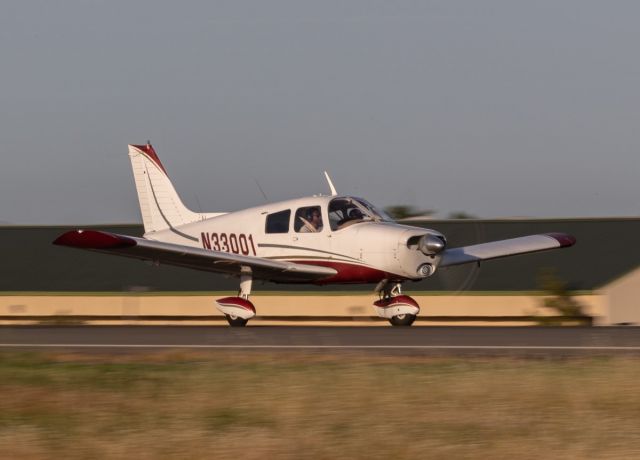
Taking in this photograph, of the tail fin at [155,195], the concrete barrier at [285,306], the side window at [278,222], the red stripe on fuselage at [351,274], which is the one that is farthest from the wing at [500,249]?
the tail fin at [155,195]

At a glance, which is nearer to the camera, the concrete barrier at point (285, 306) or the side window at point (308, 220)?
the side window at point (308, 220)

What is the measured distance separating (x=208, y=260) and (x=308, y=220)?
6.21 feet

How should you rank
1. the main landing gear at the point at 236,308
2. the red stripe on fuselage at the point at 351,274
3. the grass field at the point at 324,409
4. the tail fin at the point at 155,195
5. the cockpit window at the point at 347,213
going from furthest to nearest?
1. the tail fin at the point at 155,195
2. the cockpit window at the point at 347,213
3. the main landing gear at the point at 236,308
4. the red stripe on fuselage at the point at 351,274
5. the grass field at the point at 324,409

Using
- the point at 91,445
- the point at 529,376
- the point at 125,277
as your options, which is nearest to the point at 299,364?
the point at 529,376

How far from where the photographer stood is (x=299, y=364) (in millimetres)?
11133

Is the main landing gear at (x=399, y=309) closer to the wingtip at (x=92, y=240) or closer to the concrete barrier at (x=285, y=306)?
the wingtip at (x=92, y=240)

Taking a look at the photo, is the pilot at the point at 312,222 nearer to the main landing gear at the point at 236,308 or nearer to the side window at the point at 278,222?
the side window at the point at 278,222

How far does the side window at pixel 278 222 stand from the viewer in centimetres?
2052

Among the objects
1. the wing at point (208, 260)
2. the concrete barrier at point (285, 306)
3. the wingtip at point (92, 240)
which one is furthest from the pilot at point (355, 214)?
the concrete barrier at point (285, 306)

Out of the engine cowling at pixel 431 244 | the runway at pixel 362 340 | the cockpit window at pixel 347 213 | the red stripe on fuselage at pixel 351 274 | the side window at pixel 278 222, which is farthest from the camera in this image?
the side window at pixel 278 222

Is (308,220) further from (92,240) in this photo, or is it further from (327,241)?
(92,240)

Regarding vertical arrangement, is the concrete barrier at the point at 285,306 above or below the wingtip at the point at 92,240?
above

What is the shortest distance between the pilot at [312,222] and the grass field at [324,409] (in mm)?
8713

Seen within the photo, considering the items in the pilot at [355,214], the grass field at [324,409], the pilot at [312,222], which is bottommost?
the grass field at [324,409]
